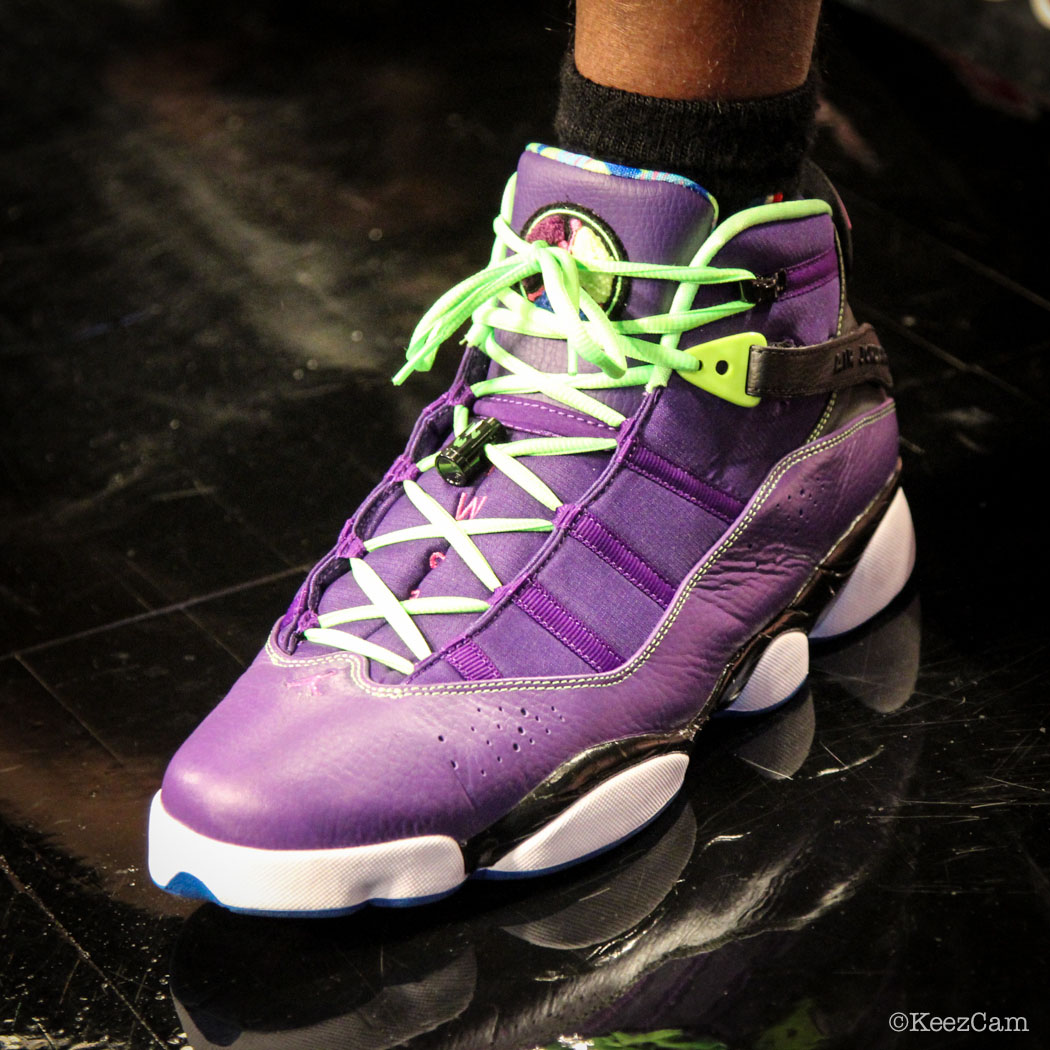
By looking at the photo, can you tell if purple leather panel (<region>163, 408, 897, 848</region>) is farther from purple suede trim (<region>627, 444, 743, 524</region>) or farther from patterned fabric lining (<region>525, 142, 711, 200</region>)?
patterned fabric lining (<region>525, 142, 711, 200</region>)

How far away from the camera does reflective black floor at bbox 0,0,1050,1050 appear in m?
0.77

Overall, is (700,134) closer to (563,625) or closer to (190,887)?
(563,625)

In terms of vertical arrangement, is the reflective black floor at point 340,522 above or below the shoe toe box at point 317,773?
Answer: below

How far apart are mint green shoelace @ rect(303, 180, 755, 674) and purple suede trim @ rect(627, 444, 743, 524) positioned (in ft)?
0.07

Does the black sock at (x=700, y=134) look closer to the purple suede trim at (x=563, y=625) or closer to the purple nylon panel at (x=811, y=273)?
the purple nylon panel at (x=811, y=273)

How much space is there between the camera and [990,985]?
758mm

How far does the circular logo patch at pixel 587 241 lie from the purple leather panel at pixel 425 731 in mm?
161

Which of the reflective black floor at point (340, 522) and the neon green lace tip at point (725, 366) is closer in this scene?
the reflective black floor at point (340, 522)

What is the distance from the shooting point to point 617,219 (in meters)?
0.85

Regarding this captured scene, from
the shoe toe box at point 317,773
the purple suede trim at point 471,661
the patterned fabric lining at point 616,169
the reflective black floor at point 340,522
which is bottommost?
the reflective black floor at point 340,522

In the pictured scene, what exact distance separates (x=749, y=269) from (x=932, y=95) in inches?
52.2

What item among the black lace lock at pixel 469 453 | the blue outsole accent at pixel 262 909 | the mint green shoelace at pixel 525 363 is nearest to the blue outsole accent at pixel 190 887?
the blue outsole accent at pixel 262 909

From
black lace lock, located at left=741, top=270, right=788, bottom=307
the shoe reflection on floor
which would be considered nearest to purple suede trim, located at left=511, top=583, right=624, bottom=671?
the shoe reflection on floor

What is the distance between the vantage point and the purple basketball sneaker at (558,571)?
78 centimetres
